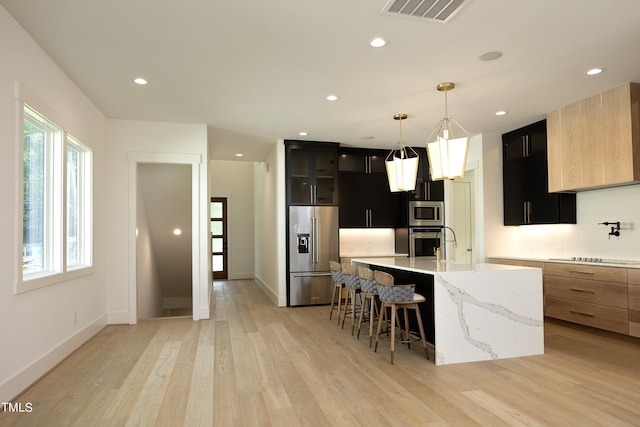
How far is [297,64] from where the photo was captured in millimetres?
3762

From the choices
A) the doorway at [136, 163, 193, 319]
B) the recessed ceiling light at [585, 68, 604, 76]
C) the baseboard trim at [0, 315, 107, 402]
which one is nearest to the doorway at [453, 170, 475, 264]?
the recessed ceiling light at [585, 68, 604, 76]

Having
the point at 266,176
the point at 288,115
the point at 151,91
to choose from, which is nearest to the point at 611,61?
the point at 288,115

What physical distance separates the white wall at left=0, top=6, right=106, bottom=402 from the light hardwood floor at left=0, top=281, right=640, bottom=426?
8.1 inches

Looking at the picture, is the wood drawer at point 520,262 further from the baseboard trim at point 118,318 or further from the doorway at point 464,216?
the baseboard trim at point 118,318

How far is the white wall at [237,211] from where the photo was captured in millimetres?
10602

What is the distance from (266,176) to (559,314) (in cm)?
554

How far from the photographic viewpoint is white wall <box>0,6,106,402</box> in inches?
116

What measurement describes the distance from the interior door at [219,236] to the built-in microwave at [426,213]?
17.3 ft

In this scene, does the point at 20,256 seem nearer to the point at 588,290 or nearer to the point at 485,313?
the point at 485,313

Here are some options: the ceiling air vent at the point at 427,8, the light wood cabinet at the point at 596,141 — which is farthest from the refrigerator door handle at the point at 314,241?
the ceiling air vent at the point at 427,8

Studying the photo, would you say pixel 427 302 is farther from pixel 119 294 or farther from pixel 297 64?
pixel 119 294

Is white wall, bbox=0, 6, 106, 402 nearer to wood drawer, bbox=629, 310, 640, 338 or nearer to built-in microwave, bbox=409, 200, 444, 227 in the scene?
built-in microwave, bbox=409, 200, 444, 227

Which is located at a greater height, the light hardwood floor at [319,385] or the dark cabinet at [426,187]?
the dark cabinet at [426,187]
